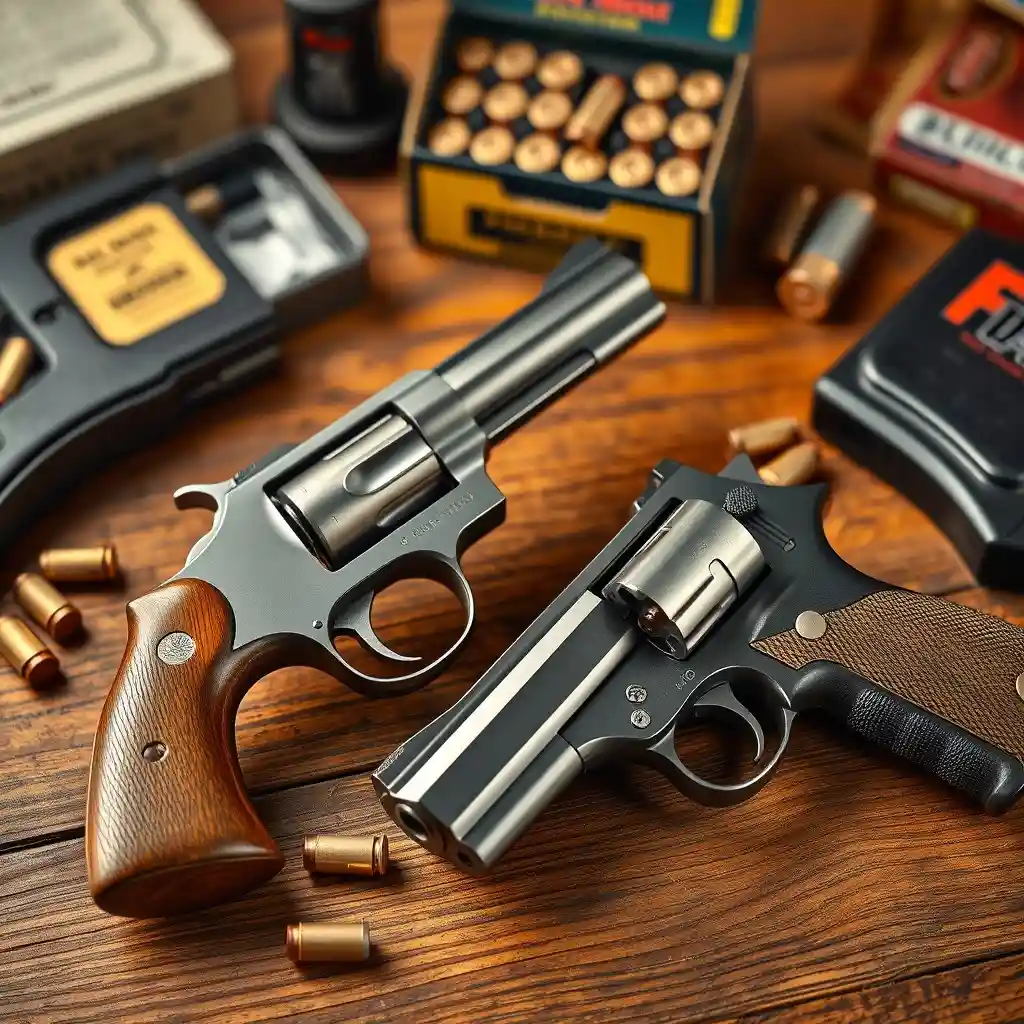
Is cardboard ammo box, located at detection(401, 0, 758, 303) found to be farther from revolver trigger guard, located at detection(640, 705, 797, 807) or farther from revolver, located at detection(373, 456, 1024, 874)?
revolver trigger guard, located at detection(640, 705, 797, 807)

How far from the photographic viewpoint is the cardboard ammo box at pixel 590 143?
1459 mm

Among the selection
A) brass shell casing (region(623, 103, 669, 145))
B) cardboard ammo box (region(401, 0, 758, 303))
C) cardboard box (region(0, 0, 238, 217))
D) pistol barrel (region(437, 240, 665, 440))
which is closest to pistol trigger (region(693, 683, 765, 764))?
pistol barrel (region(437, 240, 665, 440))

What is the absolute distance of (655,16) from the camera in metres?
1.49

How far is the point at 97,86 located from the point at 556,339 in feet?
2.21

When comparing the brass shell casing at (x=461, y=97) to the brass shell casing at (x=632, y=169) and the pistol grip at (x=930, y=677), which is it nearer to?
the brass shell casing at (x=632, y=169)

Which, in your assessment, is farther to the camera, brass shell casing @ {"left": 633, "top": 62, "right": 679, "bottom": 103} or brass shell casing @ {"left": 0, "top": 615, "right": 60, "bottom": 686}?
brass shell casing @ {"left": 633, "top": 62, "right": 679, "bottom": 103}

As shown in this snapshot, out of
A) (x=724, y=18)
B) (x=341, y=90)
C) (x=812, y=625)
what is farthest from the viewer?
(x=341, y=90)

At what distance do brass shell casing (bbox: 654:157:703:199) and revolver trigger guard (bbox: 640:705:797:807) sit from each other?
0.61 metres

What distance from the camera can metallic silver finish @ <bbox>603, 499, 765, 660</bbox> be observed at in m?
1.10

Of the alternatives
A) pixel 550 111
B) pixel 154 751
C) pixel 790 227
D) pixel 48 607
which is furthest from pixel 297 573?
pixel 790 227

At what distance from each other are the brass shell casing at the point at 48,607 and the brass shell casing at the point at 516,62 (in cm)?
77

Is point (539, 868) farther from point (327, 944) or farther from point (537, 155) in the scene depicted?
point (537, 155)

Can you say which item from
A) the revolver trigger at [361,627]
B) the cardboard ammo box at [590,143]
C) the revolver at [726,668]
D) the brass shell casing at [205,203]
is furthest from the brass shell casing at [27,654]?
the cardboard ammo box at [590,143]

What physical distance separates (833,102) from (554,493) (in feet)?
2.25
